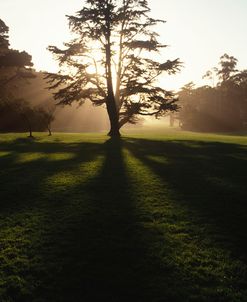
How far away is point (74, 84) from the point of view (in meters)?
31.2

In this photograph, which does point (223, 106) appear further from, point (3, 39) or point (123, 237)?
point (123, 237)

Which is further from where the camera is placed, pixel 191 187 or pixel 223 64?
pixel 223 64

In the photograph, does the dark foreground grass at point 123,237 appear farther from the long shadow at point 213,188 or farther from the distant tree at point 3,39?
the distant tree at point 3,39

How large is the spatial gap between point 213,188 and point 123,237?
4956 mm

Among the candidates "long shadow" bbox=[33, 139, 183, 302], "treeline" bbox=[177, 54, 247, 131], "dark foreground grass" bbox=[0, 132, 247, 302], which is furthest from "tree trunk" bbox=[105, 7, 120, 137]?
"treeline" bbox=[177, 54, 247, 131]

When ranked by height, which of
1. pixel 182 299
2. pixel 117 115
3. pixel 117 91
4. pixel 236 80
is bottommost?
pixel 182 299

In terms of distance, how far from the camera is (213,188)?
1063 cm

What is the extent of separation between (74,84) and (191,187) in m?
22.8

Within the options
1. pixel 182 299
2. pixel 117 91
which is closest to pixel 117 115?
pixel 117 91

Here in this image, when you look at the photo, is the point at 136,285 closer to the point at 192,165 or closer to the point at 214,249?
the point at 214,249

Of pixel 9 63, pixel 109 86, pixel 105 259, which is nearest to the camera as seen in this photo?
pixel 105 259

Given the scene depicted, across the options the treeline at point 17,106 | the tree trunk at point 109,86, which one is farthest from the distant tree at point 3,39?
the tree trunk at point 109,86

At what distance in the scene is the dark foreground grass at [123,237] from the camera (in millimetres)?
4949

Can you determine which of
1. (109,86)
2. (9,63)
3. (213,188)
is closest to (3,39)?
(9,63)
